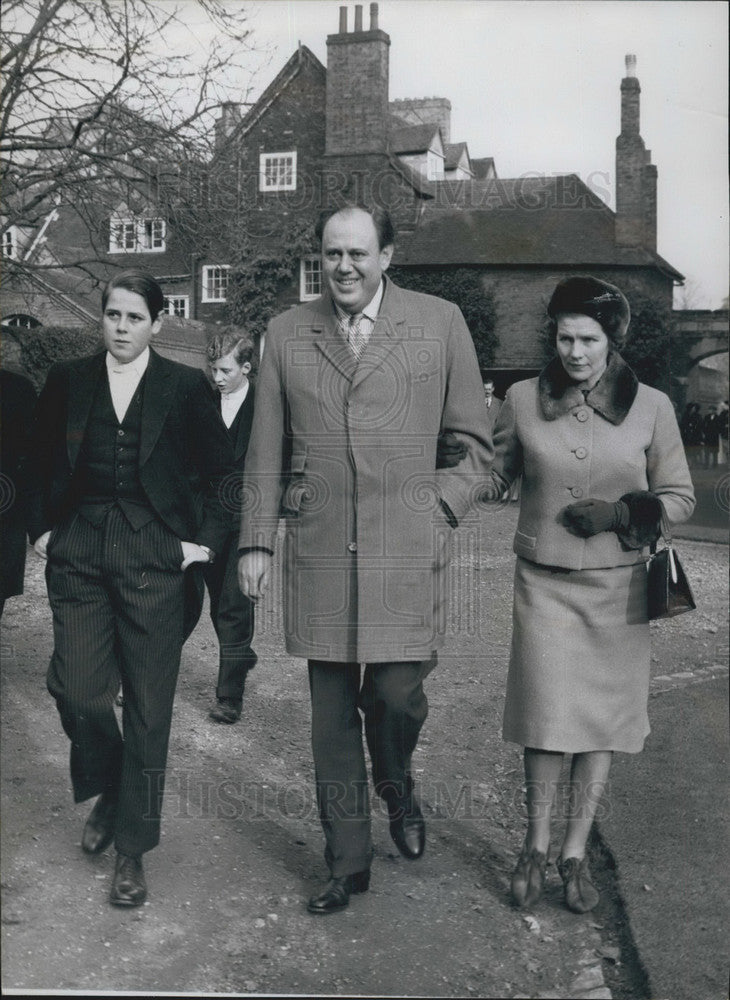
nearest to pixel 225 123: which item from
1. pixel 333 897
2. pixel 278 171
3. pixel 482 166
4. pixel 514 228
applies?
pixel 278 171

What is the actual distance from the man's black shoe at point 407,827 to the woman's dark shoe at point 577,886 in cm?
51

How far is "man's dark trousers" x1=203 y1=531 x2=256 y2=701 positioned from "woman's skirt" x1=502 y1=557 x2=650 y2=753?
1.80 meters

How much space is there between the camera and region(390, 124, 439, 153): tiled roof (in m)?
4.66

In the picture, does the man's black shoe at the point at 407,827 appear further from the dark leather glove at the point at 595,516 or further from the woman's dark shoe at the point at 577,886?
the dark leather glove at the point at 595,516

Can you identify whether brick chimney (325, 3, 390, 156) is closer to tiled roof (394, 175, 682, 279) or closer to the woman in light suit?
tiled roof (394, 175, 682, 279)

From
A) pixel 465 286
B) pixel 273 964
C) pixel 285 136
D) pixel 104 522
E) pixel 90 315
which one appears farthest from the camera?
pixel 465 286

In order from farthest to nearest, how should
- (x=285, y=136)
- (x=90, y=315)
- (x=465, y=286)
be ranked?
1. (x=465, y=286)
2. (x=285, y=136)
3. (x=90, y=315)

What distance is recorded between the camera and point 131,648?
402 cm

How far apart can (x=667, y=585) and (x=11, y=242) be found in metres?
2.85

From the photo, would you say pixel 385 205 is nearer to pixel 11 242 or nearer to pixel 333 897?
pixel 11 242

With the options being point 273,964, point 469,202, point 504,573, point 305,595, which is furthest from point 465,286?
point 273,964

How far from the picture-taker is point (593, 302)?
3.91 metres

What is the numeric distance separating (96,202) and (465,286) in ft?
5.45

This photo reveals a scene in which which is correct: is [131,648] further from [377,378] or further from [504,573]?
[504,573]
